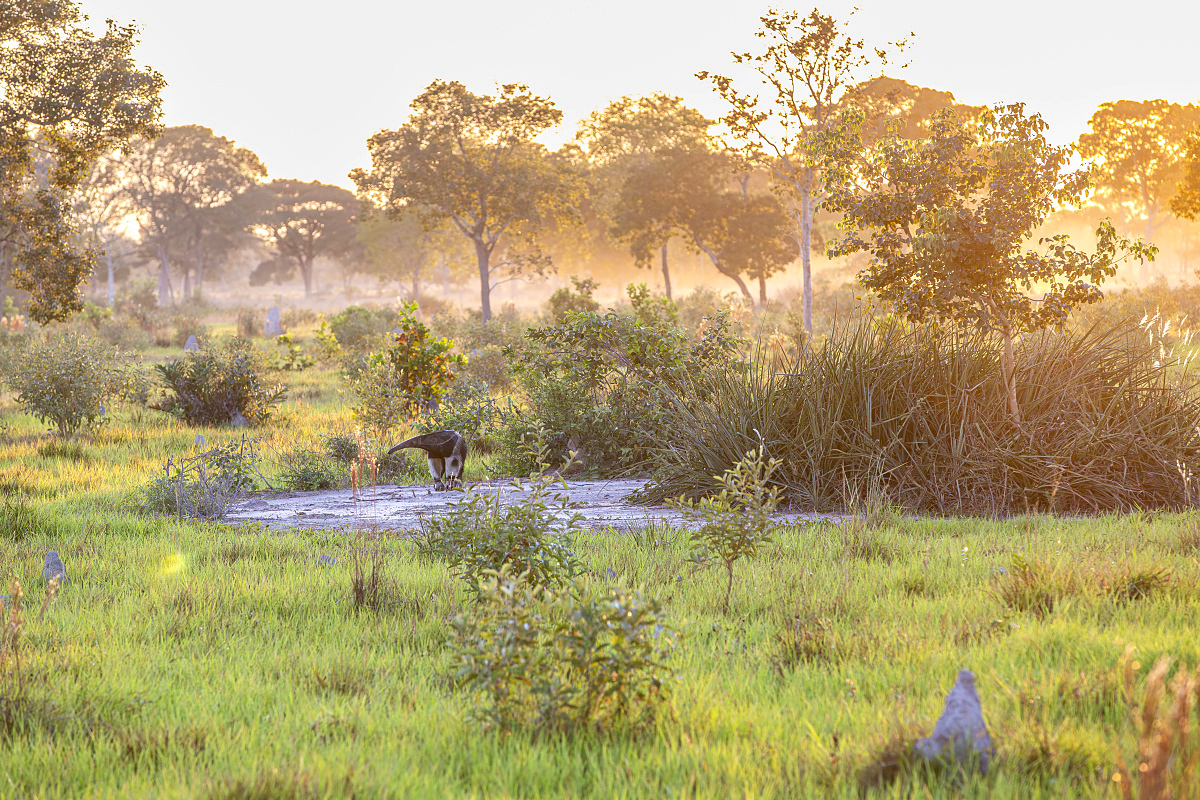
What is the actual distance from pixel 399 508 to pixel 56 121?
15122 millimetres

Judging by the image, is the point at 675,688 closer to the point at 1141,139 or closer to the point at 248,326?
the point at 248,326

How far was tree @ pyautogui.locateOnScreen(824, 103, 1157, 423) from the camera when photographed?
8.12 m

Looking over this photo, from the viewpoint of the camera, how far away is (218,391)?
14766 mm

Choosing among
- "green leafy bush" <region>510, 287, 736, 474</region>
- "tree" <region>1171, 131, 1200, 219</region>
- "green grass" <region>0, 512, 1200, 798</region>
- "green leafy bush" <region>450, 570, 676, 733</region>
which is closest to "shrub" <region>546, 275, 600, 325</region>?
"green leafy bush" <region>510, 287, 736, 474</region>

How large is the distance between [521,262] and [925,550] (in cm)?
3391

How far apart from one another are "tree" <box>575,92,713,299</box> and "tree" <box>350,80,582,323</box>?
822 cm

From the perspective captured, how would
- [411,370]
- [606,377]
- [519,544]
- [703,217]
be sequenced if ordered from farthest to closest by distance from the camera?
[703,217] → [411,370] → [606,377] → [519,544]

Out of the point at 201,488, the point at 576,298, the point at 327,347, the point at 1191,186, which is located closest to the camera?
the point at 201,488

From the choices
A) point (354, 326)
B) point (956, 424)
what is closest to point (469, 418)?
point (956, 424)

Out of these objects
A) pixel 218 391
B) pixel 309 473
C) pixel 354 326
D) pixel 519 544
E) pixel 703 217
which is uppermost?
pixel 703 217

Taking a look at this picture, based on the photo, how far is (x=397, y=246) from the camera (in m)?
67.4

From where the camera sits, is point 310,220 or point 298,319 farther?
point 310,220

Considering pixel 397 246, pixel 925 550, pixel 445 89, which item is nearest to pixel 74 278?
pixel 925 550

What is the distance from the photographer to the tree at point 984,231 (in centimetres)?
812
